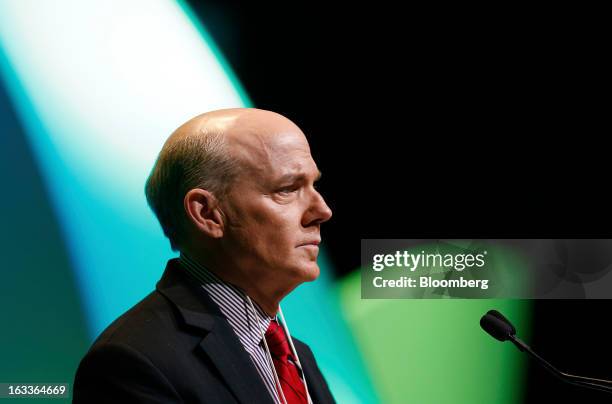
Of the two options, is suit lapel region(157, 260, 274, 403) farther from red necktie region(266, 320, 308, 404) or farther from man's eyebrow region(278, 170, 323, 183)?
man's eyebrow region(278, 170, 323, 183)

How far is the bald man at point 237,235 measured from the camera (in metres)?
1.65

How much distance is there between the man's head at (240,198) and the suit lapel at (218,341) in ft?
0.34

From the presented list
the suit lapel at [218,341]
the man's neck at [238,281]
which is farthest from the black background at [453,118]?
the suit lapel at [218,341]

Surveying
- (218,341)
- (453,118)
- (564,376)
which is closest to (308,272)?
(218,341)

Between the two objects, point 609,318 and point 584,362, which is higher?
point 609,318

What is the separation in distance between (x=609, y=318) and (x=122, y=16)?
254cm

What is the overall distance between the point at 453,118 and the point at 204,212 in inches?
68.2

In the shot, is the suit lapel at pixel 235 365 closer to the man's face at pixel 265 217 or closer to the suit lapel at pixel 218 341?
the suit lapel at pixel 218 341

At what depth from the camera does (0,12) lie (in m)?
3.22

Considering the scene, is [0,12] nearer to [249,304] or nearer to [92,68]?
[92,68]

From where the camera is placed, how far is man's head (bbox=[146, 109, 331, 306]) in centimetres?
175

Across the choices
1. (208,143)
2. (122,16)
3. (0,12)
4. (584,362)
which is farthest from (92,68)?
(584,362)

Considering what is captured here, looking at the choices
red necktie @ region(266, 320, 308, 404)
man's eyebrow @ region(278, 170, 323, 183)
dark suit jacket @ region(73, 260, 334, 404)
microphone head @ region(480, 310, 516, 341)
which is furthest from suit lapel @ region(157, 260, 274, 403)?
microphone head @ region(480, 310, 516, 341)

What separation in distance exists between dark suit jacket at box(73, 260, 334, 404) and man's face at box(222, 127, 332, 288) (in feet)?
0.50
